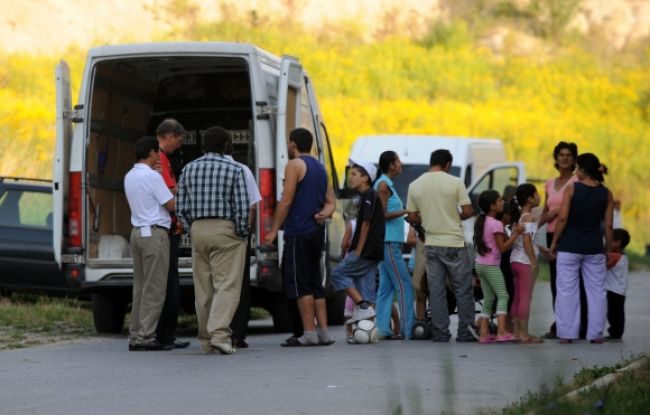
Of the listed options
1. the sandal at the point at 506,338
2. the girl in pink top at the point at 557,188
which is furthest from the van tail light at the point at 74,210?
the girl in pink top at the point at 557,188

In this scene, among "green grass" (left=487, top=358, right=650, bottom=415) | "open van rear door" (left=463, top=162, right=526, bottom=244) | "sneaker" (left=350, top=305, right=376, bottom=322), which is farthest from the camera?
"open van rear door" (left=463, top=162, right=526, bottom=244)

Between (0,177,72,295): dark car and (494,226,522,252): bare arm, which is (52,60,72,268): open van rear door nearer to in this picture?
(0,177,72,295): dark car

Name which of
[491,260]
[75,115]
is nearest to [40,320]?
[75,115]

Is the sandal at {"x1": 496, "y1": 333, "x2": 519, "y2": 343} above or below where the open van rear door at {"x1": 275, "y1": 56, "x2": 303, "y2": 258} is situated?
below

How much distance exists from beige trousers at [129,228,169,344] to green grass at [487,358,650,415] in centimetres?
422

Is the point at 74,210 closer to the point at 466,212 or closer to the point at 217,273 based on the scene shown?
the point at 217,273

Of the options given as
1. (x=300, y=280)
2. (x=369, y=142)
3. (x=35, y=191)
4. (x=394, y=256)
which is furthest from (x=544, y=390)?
(x=369, y=142)

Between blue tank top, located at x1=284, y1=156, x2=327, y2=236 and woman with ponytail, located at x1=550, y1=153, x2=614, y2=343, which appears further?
woman with ponytail, located at x1=550, y1=153, x2=614, y2=343

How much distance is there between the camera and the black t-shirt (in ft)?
48.0

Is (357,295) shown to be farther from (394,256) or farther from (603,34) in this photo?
(603,34)

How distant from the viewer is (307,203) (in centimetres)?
1395

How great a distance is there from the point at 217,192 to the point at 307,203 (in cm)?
107

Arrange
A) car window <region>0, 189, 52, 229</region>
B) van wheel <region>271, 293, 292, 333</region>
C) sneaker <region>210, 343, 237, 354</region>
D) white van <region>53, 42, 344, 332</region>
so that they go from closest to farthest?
sneaker <region>210, 343, 237, 354</region>
white van <region>53, 42, 344, 332</region>
van wheel <region>271, 293, 292, 333</region>
car window <region>0, 189, 52, 229</region>

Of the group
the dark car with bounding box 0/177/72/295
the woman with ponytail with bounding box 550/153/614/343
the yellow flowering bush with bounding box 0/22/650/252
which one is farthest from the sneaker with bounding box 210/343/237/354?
the yellow flowering bush with bounding box 0/22/650/252
